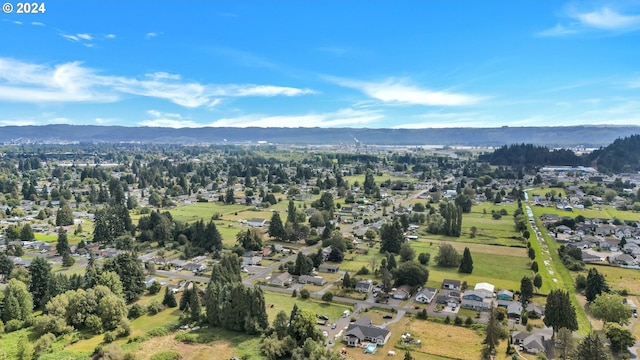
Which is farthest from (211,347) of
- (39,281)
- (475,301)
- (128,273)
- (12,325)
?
(475,301)

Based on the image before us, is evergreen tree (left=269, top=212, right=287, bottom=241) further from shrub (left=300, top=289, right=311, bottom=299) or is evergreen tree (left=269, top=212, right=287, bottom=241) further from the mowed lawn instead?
shrub (left=300, top=289, right=311, bottom=299)

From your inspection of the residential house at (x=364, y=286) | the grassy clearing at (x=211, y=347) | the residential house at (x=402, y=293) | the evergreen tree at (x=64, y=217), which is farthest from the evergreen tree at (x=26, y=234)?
the residential house at (x=402, y=293)

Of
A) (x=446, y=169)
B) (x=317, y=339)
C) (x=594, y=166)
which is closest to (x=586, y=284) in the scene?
(x=317, y=339)

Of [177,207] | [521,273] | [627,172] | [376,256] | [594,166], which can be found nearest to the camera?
[521,273]

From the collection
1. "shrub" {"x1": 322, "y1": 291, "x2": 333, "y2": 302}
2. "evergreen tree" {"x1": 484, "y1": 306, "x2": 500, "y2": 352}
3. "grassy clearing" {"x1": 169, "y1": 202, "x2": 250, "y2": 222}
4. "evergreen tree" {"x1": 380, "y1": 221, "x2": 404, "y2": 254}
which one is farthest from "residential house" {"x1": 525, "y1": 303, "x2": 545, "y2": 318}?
"grassy clearing" {"x1": 169, "y1": 202, "x2": 250, "y2": 222}

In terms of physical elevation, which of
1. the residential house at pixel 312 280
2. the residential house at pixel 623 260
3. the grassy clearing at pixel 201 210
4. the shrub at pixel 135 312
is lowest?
the shrub at pixel 135 312

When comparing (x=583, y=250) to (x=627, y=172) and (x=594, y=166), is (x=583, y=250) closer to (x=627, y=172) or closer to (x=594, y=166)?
(x=627, y=172)

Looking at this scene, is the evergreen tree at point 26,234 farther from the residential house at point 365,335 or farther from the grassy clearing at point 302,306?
the residential house at point 365,335
